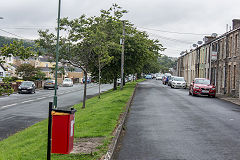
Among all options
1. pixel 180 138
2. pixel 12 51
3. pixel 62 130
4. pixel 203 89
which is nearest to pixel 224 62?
pixel 203 89

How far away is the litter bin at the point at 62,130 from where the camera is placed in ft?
22.6

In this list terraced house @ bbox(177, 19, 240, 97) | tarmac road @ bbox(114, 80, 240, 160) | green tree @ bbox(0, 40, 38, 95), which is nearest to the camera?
tarmac road @ bbox(114, 80, 240, 160)

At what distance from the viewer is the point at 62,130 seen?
693 cm

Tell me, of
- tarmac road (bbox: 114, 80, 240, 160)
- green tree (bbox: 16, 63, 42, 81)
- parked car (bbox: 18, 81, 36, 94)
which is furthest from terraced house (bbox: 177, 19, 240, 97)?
green tree (bbox: 16, 63, 42, 81)

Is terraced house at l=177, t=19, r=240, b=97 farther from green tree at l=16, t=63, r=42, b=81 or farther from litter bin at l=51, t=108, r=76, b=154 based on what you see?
green tree at l=16, t=63, r=42, b=81

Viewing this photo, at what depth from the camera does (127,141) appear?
902 centimetres

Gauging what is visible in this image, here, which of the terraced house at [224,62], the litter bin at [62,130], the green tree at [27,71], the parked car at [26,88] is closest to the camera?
the litter bin at [62,130]

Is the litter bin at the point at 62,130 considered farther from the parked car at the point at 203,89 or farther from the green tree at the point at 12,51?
the parked car at the point at 203,89

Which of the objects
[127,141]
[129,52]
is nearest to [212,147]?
[127,141]

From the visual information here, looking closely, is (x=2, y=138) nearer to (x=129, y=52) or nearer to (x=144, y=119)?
(x=144, y=119)

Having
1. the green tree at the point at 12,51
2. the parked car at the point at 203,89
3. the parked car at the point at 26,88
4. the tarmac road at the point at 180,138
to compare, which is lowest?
the tarmac road at the point at 180,138

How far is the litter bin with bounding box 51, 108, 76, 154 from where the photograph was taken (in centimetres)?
689

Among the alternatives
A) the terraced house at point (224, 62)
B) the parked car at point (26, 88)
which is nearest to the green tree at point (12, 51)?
the terraced house at point (224, 62)

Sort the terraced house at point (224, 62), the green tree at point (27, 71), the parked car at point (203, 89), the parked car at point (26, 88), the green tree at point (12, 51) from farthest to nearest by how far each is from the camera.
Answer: the green tree at point (27, 71) < the parked car at point (26, 88) < the terraced house at point (224, 62) < the parked car at point (203, 89) < the green tree at point (12, 51)
